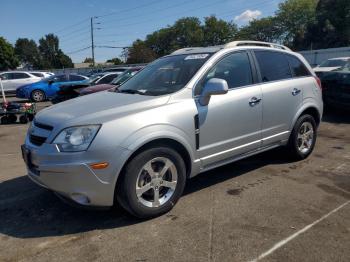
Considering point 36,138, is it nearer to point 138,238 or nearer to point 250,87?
point 138,238

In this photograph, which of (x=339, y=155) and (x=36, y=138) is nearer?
(x=36, y=138)

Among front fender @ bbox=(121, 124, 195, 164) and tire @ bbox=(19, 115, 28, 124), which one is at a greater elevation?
front fender @ bbox=(121, 124, 195, 164)

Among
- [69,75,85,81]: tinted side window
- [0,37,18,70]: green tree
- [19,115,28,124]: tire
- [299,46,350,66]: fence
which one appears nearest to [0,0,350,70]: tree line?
[0,37,18,70]: green tree

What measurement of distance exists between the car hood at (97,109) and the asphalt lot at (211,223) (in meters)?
1.08

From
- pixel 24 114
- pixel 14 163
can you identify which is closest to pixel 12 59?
pixel 24 114

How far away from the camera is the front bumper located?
339 cm

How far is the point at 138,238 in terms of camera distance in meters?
3.48

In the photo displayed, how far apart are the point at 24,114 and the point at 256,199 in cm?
852

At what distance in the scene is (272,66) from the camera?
204 inches

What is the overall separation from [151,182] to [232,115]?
133 cm

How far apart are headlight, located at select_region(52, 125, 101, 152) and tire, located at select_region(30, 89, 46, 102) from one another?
1563 centimetres

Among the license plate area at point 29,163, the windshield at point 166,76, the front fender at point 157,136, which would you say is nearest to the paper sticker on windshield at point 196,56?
the windshield at point 166,76

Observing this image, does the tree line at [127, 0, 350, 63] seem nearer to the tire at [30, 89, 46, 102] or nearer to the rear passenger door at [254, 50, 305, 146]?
the tire at [30, 89, 46, 102]

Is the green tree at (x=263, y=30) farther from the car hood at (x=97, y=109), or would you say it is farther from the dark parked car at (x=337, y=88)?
the car hood at (x=97, y=109)
